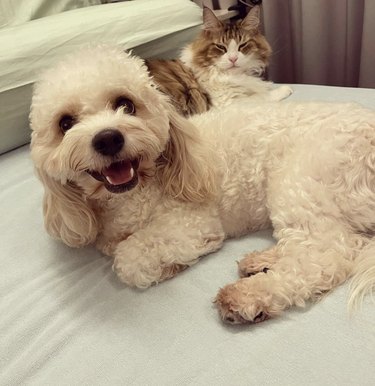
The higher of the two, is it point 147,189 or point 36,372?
point 147,189

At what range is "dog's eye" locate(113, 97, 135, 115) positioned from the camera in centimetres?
99

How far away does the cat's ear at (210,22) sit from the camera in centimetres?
199

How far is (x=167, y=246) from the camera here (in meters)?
1.05

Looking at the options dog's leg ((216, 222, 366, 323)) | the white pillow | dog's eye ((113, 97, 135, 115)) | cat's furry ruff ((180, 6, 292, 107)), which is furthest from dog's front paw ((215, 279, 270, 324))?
the white pillow

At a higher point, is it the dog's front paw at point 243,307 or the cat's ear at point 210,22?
the cat's ear at point 210,22

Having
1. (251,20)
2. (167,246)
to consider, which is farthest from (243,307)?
(251,20)

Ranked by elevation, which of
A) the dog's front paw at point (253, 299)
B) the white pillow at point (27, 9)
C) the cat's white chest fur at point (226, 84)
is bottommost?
the cat's white chest fur at point (226, 84)

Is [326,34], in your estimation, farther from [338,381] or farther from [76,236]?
[338,381]

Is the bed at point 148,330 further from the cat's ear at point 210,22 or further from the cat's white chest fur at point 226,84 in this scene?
the cat's ear at point 210,22

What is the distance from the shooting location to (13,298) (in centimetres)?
104

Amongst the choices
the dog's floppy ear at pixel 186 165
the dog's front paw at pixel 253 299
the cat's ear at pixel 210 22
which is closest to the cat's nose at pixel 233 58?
the cat's ear at pixel 210 22

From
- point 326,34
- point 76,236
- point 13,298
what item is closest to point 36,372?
point 13,298

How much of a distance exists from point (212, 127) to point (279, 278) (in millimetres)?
474

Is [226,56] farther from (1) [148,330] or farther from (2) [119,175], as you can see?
(1) [148,330]
